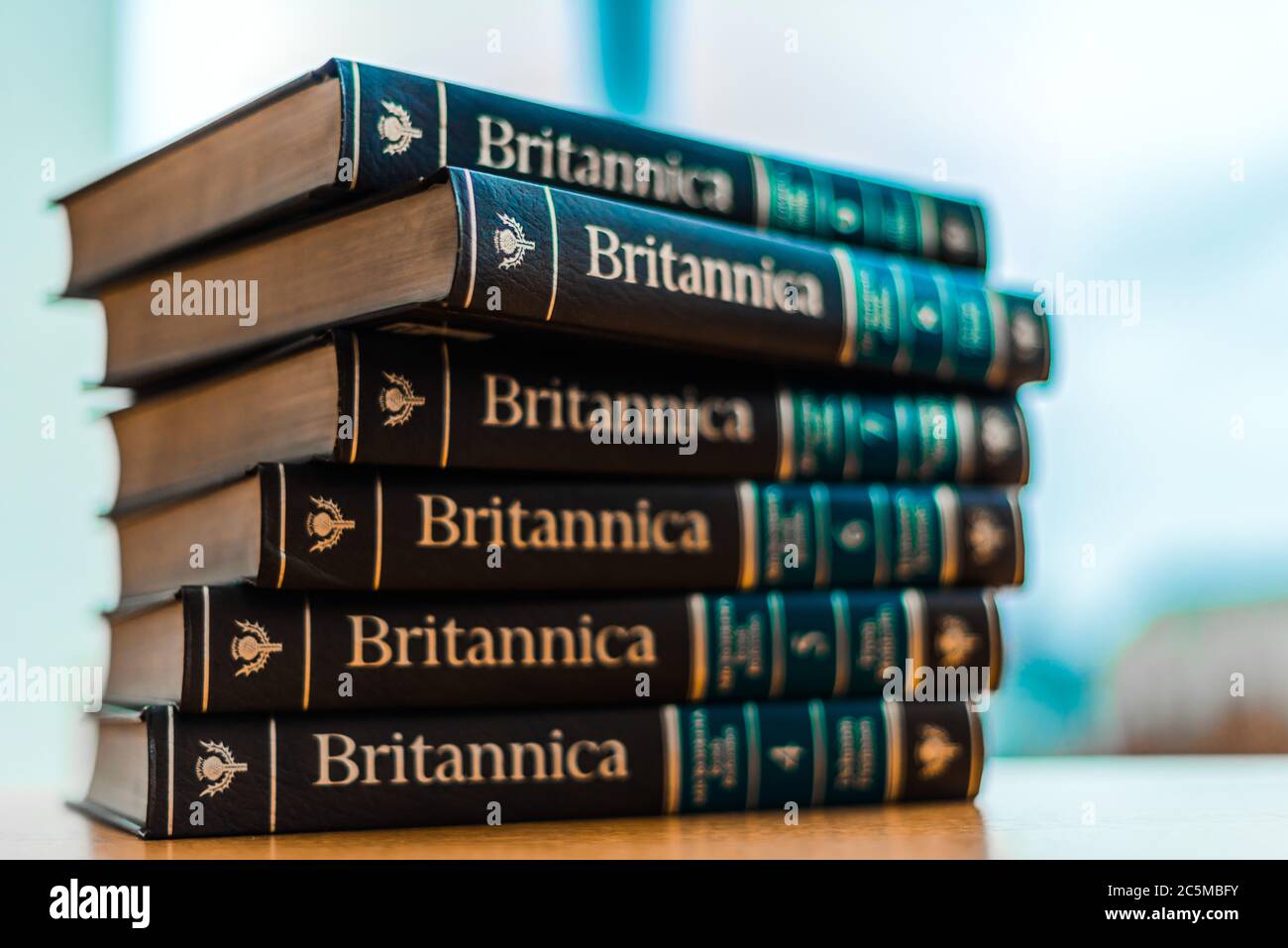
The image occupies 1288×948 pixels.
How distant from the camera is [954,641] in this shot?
0.74 metres

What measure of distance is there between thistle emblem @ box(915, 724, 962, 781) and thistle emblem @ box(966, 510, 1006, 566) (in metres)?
0.10

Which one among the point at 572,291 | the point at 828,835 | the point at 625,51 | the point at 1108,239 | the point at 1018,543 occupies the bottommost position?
the point at 828,835

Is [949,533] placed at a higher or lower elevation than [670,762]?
higher

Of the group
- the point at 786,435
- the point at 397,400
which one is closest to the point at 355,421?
the point at 397,400

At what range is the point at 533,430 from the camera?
626mm

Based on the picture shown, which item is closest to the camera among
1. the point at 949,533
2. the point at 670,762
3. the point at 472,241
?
the point at 472,241

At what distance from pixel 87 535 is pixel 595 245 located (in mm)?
625

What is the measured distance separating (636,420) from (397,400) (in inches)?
4.9

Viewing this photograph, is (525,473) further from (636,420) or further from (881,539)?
(881,539)

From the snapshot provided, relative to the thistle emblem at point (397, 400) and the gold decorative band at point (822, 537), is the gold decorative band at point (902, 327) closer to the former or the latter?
the gold decorative band at point (822, 537)

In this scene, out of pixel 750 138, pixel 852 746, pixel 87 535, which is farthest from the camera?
pixel 750 138
